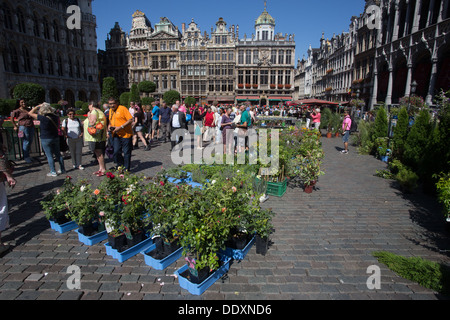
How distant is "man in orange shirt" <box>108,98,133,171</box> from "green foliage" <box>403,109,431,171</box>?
26.0 feet

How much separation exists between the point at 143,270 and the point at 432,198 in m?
6.91

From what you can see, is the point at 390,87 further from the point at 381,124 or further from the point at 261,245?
the point at 261,245

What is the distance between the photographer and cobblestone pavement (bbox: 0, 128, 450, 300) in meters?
2.96

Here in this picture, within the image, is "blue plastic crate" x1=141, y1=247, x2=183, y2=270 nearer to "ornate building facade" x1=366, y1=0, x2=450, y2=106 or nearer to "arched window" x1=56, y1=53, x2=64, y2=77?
"ornate building facade" x1=366, y1=0, x2=450, y2=106

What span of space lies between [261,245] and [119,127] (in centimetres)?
485

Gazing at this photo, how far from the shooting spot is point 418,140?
7105mm

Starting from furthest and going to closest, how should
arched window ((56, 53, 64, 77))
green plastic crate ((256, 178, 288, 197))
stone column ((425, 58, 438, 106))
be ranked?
arched window ((56, 53, 64, 77))
stone column ((425, 58, 438, 106))
green plastic crate ((256, 178, 288, 197))

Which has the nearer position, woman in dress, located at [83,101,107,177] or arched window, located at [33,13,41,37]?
woman in dress, located at [83,101,107,177]

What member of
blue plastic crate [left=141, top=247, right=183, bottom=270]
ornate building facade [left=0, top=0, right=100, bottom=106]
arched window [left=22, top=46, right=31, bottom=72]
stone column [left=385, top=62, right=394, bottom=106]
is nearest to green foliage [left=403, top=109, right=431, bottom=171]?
blue plastic crate [left=141, top=247, right=183, bottom=270]

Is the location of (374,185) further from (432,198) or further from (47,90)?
(47,90)

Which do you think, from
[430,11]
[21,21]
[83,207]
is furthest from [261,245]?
[21,21]

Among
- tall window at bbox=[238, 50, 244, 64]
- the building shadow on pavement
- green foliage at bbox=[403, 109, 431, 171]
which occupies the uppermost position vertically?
tall window at bbox=[238, 50, 244, 64]

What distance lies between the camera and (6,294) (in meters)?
2.88

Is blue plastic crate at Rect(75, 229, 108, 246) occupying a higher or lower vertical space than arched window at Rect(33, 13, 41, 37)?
lower
